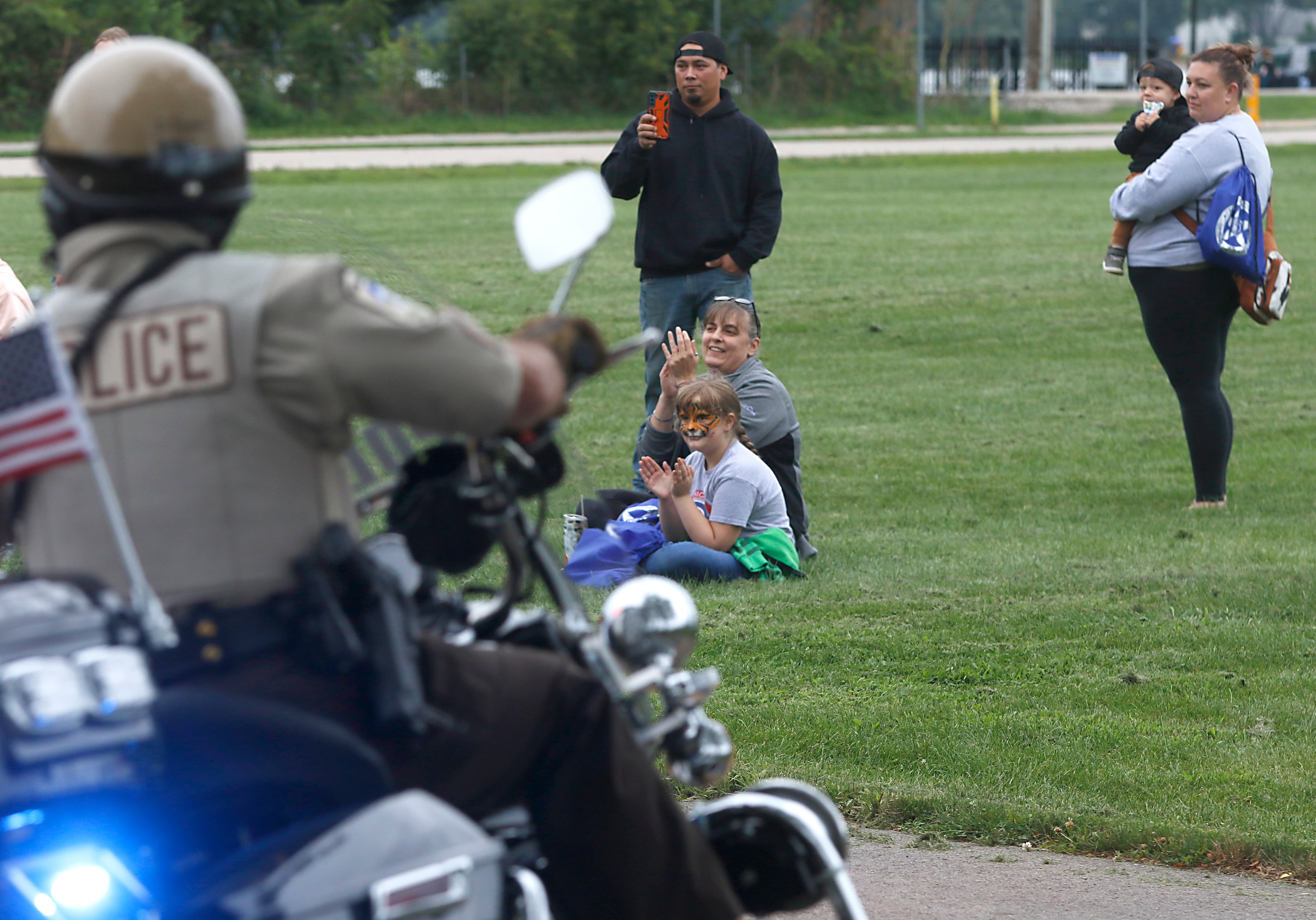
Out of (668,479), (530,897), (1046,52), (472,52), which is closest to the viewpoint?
(530,897)

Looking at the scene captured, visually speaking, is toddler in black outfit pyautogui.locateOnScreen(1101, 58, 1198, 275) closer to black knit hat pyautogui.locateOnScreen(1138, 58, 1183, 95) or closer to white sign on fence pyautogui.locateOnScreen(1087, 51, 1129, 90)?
black knit hat pyautogui.locateOnScreen(1138, 58, 1183, 95)

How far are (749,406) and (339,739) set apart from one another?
16.6ft

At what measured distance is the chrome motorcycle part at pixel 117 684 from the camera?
5.99ft

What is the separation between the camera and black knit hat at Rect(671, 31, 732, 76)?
27.3 feet

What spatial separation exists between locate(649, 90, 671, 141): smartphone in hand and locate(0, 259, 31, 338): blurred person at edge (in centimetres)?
333

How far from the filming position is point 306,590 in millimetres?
2178

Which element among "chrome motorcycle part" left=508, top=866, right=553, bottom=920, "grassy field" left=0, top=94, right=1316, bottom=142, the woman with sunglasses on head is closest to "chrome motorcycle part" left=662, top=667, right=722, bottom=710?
"chrome motorcycle part" left=508, top=866, right=553, bottom=920

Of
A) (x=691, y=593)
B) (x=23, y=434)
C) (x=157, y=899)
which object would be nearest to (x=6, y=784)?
(x=157, y=899)

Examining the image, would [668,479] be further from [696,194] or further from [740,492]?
[696,194]

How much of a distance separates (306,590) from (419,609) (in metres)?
0.39

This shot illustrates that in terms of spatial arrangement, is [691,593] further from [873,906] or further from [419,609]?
[419,609]

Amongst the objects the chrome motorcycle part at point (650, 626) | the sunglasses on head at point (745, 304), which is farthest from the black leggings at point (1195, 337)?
the chrome motorcycle part at point (650, 626)

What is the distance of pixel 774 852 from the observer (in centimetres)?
274

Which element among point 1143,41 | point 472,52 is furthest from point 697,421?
point 1143,41
